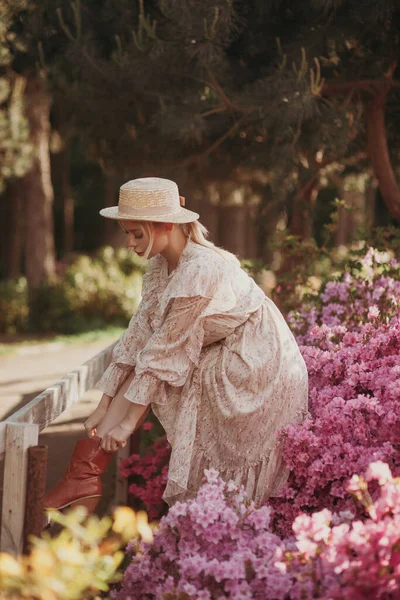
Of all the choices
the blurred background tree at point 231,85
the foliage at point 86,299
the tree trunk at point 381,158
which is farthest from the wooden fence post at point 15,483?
the foliage at point 86,299

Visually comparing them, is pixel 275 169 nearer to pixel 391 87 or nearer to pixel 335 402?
pixel 391 87

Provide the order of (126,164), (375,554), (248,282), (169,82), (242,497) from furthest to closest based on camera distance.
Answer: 1. (126,164)
2. (169,82)
3. (248,282)
4. (242,497)
5. (375,554)

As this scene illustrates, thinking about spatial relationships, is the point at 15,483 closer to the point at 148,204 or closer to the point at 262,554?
the point at 262,554

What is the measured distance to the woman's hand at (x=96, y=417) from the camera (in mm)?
3230

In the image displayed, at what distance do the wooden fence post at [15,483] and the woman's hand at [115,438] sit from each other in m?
0.36

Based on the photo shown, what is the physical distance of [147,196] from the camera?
3.19 metres

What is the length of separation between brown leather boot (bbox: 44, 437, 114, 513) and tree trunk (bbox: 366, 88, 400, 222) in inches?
150

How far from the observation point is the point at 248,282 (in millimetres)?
3387

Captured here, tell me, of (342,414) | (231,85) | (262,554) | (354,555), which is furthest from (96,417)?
(231,85)

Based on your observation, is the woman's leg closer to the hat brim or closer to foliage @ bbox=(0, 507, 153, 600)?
the hat brim

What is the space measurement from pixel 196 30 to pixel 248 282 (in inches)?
111

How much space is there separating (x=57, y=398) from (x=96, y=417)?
35cm

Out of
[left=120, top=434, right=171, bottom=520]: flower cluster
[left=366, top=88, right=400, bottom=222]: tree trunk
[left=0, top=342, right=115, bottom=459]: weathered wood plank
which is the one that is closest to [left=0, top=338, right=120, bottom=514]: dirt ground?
[left=120, top=434, right=171, bottom=520]: flower cluster

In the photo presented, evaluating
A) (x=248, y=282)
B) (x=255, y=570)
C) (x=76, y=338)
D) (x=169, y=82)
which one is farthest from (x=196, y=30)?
(x=76, y=338)
